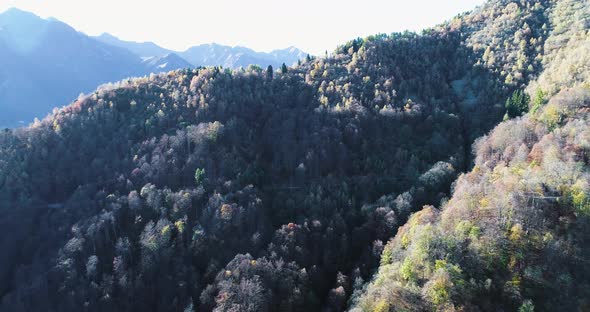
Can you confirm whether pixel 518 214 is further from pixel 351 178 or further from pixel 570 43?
pixel 570 43

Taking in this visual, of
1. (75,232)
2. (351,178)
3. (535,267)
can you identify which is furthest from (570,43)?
(75,232)

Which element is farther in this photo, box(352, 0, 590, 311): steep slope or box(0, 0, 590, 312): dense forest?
box(0, 0, 590, 312): dense forest

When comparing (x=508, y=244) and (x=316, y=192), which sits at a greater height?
(x=508, y=244)

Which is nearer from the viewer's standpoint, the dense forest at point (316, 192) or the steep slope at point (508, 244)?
the steep slope at point (508, 244)
